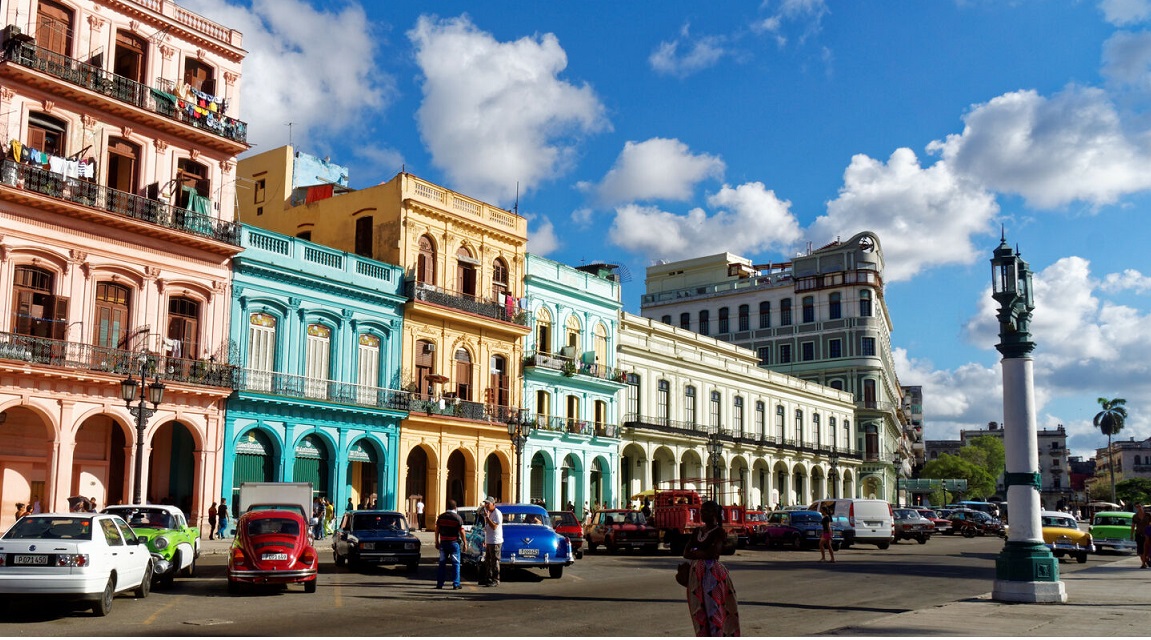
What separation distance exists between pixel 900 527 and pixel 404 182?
962 inches

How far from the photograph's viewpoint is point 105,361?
29484 millimetres

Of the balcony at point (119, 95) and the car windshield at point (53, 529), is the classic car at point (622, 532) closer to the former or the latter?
the balcony at point (119, 95)

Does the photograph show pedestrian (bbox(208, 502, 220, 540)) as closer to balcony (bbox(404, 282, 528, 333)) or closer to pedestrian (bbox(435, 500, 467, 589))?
balcony (bbox(404, 282, 528, 333))

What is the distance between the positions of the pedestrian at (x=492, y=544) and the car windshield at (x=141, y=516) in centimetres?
597

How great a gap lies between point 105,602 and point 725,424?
50184mm

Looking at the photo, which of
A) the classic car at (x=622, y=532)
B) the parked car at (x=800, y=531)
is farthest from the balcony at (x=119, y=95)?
the parked car at (x=800, y=531)

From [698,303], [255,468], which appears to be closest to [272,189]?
[255,468]

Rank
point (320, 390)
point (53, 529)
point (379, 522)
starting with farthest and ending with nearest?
point (320, 390), point (379, 522), point (53, 529)

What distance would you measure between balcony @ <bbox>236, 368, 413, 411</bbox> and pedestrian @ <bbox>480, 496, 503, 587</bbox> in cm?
1577

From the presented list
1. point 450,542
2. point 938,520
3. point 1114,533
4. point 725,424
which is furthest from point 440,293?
point 938,520

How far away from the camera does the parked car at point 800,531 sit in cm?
3591

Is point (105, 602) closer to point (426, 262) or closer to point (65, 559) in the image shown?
point (65, 559)

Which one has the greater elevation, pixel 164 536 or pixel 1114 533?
pixel 164 536

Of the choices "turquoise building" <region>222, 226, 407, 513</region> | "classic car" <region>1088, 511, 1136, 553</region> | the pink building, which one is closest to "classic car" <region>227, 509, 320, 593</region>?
the pink building
